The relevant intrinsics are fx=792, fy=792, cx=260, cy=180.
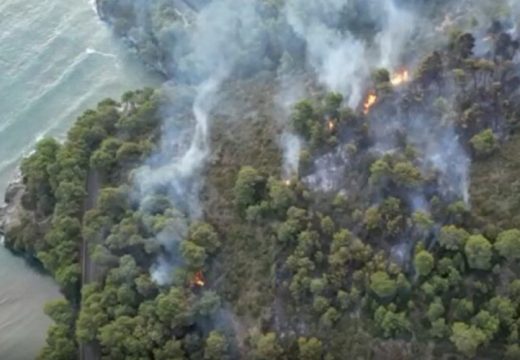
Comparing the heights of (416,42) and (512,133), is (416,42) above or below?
above

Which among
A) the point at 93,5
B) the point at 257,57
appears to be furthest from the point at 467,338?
the point at 93,5

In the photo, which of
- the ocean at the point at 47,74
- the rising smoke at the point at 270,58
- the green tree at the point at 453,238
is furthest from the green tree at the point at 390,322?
the ocean at the point at 47,74

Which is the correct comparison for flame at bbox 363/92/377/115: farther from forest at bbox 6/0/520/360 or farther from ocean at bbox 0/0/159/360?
ocean at bbox 0/0/159/360

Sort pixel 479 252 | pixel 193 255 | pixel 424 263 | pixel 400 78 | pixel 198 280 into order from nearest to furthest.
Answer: pixel 479 252
pixel 424 263
pixel 193 255
pixel 198 280
pixel 400 78

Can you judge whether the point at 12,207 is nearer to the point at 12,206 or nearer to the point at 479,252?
the point at 12,206

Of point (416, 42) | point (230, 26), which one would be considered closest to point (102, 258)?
point (230, 26)

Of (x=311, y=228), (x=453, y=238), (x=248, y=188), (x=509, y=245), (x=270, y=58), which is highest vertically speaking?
(x=270, y=58)

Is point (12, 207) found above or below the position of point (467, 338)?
above

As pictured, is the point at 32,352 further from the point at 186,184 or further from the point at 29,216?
the point at 186,184

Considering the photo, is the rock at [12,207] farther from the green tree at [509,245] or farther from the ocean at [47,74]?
the green tree at [509,245]
